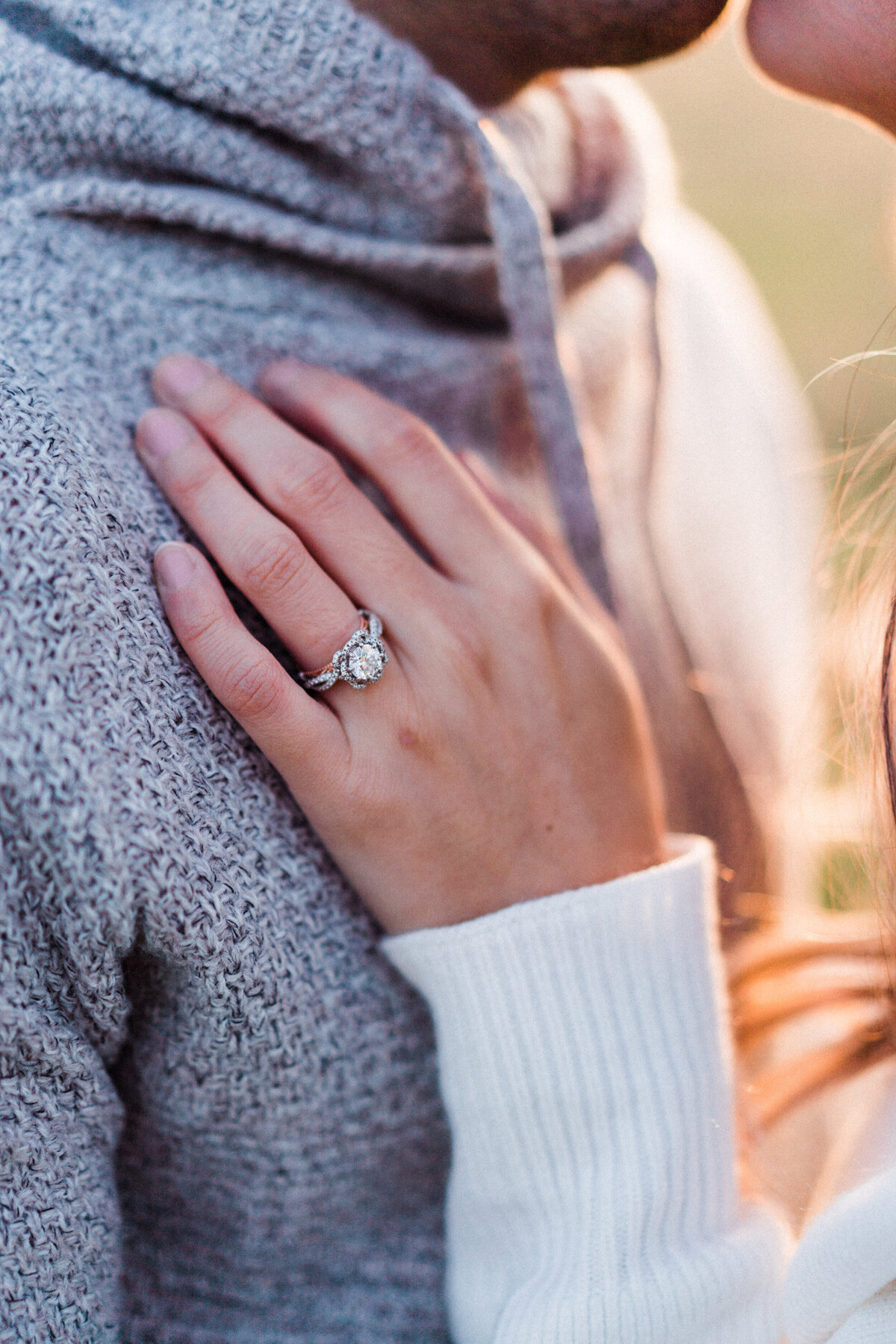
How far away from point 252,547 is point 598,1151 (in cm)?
49

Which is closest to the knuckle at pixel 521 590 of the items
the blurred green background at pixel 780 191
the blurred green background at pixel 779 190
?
the blurred green background at pixel 780 191

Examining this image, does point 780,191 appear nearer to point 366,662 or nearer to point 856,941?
point 856,941

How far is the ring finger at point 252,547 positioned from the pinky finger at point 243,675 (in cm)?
2

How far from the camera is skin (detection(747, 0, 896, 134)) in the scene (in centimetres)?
68

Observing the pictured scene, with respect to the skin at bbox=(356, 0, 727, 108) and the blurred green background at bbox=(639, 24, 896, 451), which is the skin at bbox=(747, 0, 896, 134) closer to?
the skin at bbox=(356, 0, 727, 108)

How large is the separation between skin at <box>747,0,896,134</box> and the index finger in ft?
1.30

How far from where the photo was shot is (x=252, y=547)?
639 millimetres

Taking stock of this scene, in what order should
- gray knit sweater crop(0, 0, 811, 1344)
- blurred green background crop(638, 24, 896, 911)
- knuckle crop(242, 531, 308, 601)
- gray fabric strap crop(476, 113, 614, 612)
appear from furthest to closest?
1. blurred green background crop(638, 24, 896, 911)
2. gray fabric strap crop(476, 113, 614, 612)
3. knuckle crop(242, 531, 308, 601)
4. gray knit sweater crop(0, 0, 811, 1344)

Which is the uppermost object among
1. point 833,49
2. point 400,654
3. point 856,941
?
point 833,49

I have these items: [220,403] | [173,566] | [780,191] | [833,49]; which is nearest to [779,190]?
[780,191]

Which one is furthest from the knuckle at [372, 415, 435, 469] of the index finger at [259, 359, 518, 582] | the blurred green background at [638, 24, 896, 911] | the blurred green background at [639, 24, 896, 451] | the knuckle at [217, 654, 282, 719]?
the blurred green background at [639, 24, 896, 451]

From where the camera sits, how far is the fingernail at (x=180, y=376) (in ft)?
2.22

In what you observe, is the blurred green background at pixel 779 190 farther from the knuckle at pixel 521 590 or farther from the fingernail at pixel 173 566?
the fingernail at pixel 173 566

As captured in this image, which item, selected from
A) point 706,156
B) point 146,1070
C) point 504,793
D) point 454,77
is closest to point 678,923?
point 504,793
